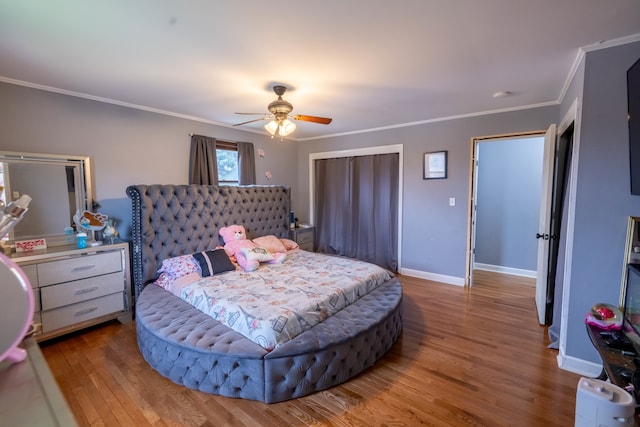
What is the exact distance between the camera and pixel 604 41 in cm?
197

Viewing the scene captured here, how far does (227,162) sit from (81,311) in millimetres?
2609

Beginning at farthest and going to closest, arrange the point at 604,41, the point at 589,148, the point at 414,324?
the point at 414,324 < the point at 589,148 < the point at 604,41

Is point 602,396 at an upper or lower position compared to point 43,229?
lower

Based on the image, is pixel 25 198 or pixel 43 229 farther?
pixel 43 229

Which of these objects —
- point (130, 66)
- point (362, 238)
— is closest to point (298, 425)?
point (130, 66)

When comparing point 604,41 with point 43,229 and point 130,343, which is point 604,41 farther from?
point 43,229

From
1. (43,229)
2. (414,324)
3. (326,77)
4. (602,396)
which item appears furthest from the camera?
(414,324)

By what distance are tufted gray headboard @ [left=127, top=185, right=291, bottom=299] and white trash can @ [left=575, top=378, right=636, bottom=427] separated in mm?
3521

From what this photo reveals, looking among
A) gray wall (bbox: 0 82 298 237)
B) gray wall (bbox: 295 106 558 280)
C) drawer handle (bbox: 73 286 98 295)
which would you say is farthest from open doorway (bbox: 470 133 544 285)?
drawer handle (bbox: 73 286 98 295)

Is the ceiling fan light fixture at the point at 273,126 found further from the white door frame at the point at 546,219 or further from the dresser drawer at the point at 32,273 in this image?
the white door frame at the point at 546,219

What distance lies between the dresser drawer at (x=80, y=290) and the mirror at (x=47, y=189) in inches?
21.6

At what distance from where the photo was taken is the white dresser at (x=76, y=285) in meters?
2.56

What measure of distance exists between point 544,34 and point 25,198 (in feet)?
9.44

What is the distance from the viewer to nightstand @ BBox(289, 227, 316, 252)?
5.05m
